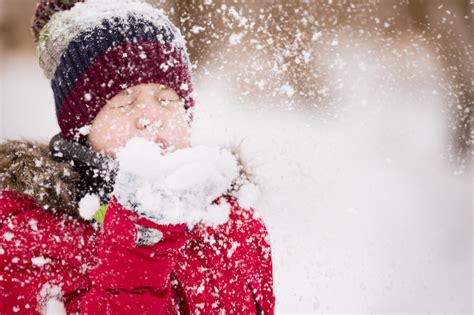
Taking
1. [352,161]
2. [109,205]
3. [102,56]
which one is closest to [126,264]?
[109,205]

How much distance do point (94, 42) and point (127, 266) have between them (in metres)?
0.68

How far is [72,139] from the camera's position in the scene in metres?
1.39

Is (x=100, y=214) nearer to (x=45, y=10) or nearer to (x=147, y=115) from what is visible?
(x=147, y=115)

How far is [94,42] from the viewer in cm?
137

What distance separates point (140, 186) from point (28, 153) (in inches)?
16.7

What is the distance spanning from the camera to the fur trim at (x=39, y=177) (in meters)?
1.18

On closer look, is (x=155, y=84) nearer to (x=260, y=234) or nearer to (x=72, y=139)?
(x=72, y=139)

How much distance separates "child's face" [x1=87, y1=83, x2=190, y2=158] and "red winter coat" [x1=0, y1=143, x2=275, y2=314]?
224 mm

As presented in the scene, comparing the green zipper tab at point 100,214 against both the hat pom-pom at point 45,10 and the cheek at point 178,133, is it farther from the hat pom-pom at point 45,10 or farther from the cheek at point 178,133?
the hat pom-pom at point 45,10

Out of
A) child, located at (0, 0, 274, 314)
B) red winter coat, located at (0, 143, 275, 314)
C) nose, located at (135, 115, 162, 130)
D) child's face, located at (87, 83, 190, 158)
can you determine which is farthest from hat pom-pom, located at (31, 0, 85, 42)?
red winter coat, located at (0, 143, 275, 314)

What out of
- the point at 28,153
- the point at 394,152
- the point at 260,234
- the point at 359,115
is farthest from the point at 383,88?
the point at 28,153

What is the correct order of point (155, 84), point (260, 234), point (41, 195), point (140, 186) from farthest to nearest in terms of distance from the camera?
point (260, 234), point (155, 84), point (41, 195), point (140, 186)

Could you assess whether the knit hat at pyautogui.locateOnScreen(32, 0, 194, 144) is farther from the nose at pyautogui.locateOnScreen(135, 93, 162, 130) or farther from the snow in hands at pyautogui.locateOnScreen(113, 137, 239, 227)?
the snow in hands at pyautogui.locateOnScreen(113, 137, 239, 227)

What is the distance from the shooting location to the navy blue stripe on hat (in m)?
1.36
